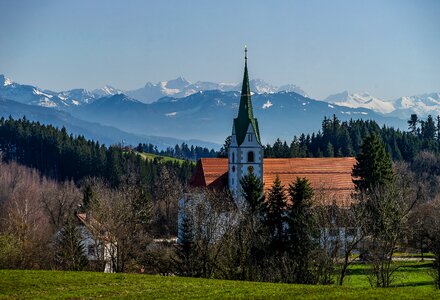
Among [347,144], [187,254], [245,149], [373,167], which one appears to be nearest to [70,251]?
[187,254]

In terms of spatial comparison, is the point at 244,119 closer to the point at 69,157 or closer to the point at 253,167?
the point at 253,167

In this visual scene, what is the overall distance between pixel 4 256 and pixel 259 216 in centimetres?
2036

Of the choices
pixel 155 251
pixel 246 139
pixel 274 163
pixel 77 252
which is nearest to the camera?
pixel 77 252

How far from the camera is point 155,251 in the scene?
52312 millimetres

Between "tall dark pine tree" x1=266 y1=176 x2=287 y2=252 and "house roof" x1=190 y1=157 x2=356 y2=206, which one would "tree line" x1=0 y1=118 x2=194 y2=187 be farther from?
"tall dark pine tree" x1=266 y1=176 x2=287 y2=252

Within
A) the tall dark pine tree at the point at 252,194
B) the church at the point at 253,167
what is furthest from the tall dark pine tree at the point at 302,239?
the church at the point at 253,167

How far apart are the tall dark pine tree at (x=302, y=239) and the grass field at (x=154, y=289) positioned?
10128mm

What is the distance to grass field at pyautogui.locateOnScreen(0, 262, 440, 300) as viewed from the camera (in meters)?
27.5

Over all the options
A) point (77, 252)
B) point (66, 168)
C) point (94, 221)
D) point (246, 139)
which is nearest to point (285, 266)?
point (77, 252)

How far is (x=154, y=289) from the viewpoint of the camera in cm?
3002

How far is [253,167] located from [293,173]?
6963 mm

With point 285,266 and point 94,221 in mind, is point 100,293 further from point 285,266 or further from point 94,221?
point 94,221

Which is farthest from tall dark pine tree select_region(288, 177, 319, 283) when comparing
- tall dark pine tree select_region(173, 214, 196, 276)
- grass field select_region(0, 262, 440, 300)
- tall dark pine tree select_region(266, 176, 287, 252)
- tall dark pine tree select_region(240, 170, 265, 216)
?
grass field select_region(0, 262, 440, 300)

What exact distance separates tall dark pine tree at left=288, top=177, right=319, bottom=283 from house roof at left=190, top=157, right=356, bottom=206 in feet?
86.9
